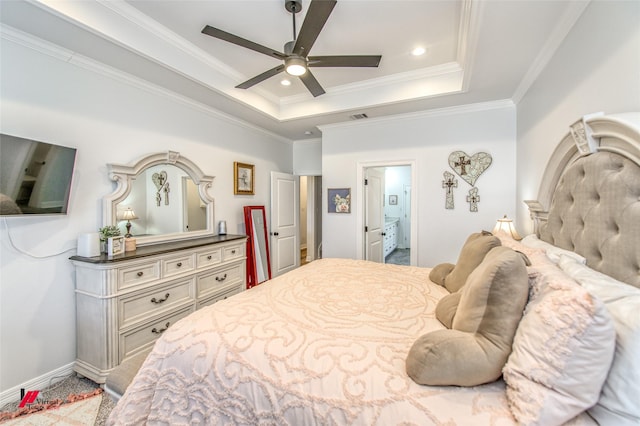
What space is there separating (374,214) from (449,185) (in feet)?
4.15

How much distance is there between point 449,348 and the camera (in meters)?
0.96

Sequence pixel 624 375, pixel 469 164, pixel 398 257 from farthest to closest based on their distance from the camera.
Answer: pixel 398 257, pixel 469 164, pixel 624 375

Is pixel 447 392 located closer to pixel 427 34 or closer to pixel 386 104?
pixel 427 34

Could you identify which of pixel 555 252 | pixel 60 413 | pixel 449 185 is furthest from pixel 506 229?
pixel 60 413

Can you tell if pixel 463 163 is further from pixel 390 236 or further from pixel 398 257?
pixel 398 257

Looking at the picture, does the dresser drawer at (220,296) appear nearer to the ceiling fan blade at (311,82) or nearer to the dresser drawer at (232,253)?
the dresser drawer at (232,253)

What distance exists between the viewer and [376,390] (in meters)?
0.95

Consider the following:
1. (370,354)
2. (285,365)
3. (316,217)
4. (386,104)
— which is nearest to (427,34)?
(386,104)

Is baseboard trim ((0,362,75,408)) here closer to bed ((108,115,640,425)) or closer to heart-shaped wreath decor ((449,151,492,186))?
bed ((108,115,640,425))

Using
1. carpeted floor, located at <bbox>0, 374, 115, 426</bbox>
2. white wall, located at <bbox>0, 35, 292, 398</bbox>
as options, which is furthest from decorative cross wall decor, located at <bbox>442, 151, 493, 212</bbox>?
carpeted floor, located at <bbox>0, 374, 115, 426</bbox>

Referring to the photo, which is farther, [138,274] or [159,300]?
[159,300]

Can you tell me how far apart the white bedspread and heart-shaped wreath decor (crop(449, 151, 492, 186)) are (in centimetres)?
232

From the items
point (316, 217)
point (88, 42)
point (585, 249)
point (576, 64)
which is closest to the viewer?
point (585, 249)

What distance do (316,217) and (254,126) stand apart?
295 centimetres
